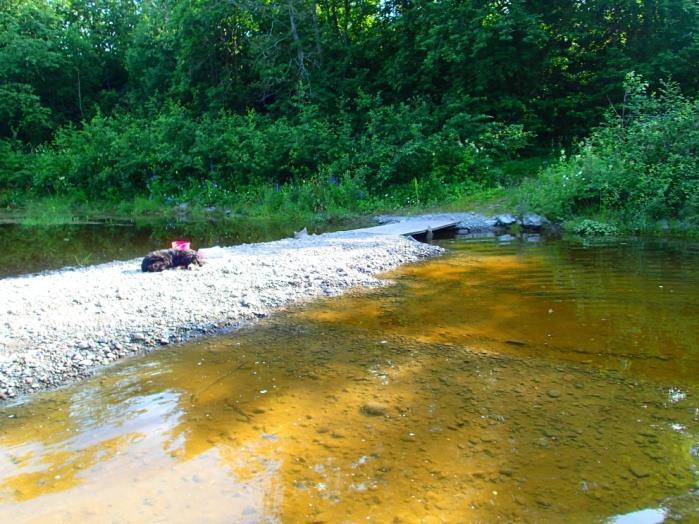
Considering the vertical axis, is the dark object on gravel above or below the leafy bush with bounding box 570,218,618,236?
above

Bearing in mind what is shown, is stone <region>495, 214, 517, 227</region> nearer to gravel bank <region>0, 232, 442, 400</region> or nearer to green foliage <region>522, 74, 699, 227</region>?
green foliage <region>522, 74, 699, 227</region>

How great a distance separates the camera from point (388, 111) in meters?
19.3

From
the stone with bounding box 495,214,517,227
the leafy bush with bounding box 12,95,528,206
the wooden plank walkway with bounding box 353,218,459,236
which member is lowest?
the stone with bounding box 495,214,517,227

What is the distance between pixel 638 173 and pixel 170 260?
10650 mm

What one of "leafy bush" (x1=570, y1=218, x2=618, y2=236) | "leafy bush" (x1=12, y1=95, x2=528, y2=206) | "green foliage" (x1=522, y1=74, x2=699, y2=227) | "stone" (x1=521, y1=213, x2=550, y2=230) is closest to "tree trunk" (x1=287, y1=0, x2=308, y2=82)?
"leafy bush" (x1=12, y1=95, x2=528, y2=206)

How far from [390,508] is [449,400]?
135cm

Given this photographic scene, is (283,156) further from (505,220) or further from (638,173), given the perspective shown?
(638,173)

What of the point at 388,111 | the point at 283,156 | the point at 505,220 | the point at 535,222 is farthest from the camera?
the point at 283,156

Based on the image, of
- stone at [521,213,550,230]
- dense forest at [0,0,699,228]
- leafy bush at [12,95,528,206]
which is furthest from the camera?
leafy bush at [12,95,528,206]

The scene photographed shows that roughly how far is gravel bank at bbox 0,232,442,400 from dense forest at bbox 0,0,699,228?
7.06m

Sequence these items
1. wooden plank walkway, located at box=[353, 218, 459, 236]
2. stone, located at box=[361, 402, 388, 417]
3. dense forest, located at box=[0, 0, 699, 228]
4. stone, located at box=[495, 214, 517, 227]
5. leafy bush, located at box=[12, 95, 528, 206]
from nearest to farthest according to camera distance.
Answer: stone, located at box=[361, 402, 388, 417] → wooden plank walkway, located at box=[353, 218, 459, 236] → stone, located at box=[495, 214, 517, 227] → dense forest, located at box=[0, 0, 699, 228] → leafy bush, located at box=[12, 95, 528, 206]

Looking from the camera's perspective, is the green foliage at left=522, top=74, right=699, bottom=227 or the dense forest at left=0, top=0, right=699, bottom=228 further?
the dense forest at left=0, top=0, right=699, bottom=228

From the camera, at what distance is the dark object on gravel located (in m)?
8.27

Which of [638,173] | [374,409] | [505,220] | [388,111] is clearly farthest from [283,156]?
[374,409]
